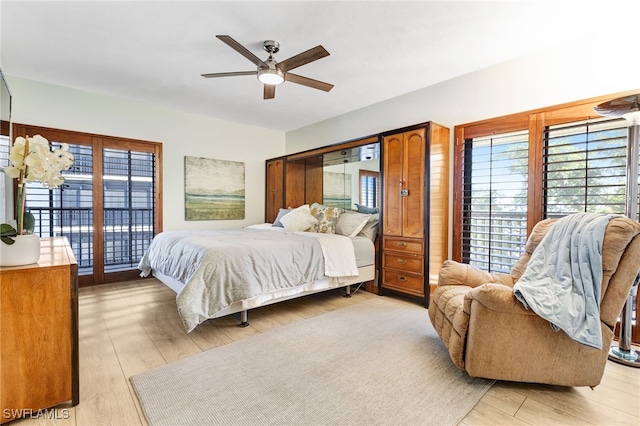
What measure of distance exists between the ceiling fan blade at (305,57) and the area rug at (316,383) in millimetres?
2247

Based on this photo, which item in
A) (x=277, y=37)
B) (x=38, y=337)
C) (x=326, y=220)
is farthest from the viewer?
(x=326, y=220)

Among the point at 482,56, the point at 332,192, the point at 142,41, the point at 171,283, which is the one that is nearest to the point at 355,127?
the point at 332,192

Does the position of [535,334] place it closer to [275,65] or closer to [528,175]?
[528,175]

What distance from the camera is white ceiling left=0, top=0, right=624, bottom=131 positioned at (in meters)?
2.19

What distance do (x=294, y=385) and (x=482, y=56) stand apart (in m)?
3.30

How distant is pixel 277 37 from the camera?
2.55 metres

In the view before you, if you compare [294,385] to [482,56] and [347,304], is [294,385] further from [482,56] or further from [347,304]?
[482,56]

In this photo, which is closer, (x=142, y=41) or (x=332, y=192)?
(x=142, y=41)

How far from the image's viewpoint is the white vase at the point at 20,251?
141 centimetres

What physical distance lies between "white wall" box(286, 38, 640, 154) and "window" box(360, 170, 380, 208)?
634 millimetres

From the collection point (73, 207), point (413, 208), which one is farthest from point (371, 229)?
point (73, 207)

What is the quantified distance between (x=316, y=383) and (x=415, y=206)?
213 centimetres

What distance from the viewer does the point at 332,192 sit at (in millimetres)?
4762

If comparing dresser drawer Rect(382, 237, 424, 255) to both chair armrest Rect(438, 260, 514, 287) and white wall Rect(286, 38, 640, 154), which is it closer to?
chair armrest Rect(438, 260, 514, 287)
